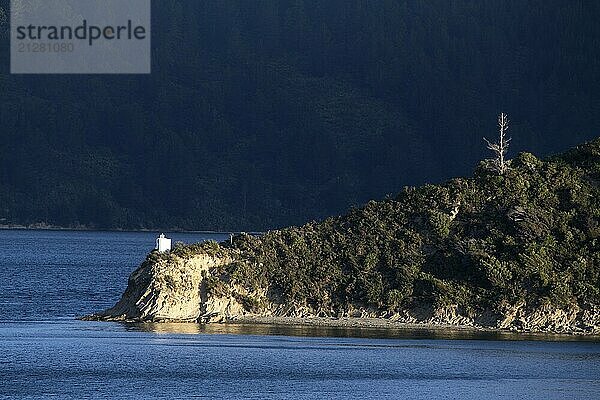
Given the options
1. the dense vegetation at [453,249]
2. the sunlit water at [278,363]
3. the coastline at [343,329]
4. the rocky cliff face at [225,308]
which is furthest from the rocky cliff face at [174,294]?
the sunlit water at [278,363]

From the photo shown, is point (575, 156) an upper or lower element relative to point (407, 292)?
upper

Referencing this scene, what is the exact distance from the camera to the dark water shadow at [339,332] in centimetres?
7375

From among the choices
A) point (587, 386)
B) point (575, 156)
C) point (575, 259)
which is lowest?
point (587, 386)

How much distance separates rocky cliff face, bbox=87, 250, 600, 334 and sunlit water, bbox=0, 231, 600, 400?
216 cm

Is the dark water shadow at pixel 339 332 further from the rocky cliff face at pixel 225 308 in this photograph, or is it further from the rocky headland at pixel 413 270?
the rocky headland at pixel 413 270

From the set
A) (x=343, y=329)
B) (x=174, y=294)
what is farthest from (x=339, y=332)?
(x=174, y=294)

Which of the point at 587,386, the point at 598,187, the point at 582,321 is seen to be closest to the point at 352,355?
the point at 587,386

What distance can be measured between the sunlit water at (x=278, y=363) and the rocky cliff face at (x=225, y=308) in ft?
7.07

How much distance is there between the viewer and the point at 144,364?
61.2 meters

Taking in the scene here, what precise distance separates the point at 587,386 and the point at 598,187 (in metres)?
33.1

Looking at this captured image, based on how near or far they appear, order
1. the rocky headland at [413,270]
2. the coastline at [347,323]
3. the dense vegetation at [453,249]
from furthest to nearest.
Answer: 1. the dense vegetation at [453,249]
2. the rocky headland at [413,270]
3. the coastline at [347,323]

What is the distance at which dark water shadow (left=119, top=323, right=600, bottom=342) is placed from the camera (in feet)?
242

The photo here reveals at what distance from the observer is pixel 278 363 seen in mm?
62062

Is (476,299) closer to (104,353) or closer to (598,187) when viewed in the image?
(598,187)
